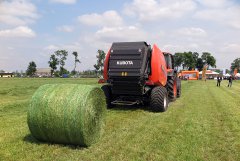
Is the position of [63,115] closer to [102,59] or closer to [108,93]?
[108,93]

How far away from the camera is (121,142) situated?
7320mm

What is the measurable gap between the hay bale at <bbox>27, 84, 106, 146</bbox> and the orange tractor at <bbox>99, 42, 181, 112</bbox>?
4975 millimetres

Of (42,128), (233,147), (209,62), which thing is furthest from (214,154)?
(209,62)

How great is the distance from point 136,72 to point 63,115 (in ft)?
18.7

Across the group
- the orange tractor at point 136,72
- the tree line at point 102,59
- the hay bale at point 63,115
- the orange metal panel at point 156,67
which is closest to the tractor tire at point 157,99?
the orange tractor at point 136,72

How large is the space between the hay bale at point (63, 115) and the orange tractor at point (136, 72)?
4.98 metres

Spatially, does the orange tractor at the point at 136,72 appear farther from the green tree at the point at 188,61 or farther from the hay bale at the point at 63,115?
the green tree at the point at 188,61

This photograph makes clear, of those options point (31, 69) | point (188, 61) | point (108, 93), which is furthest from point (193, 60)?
point (108, 93)

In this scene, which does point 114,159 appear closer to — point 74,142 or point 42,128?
point 74,142

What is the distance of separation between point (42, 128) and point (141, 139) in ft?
7.87

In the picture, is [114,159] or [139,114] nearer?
[114,159]

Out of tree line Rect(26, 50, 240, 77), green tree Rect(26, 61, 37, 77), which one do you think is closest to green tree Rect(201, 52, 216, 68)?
tree line Rect(26, 50, 240, 77)

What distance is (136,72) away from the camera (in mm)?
11836

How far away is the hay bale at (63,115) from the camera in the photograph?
21.4ft
